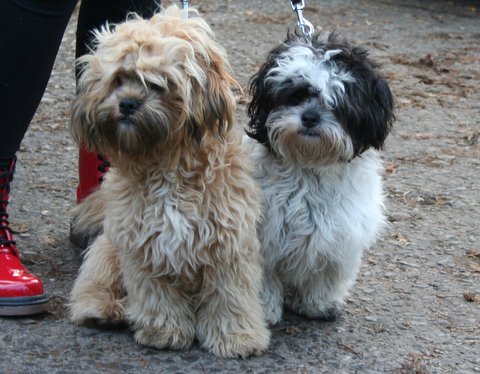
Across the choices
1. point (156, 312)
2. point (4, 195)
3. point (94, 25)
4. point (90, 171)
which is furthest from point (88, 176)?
point (156, 312)

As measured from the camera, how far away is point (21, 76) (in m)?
3.17

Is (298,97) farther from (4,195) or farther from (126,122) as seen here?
(4,195)

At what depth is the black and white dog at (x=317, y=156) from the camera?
3139 mm

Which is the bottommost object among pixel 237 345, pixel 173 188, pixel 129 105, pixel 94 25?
pixel 237 345

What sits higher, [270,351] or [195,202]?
[195,202]

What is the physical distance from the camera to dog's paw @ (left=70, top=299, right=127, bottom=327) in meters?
3.19

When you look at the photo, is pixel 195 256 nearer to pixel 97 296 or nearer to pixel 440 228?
pixel 97 296

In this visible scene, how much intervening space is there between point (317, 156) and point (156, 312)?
0.77m

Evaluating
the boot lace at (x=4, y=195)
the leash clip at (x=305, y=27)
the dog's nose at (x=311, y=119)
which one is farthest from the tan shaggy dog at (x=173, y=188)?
the leash clip at (x=305, y=27)

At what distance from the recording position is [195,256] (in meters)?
2.96

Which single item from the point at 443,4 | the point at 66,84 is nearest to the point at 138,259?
the point at 66,84

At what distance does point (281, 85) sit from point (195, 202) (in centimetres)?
54

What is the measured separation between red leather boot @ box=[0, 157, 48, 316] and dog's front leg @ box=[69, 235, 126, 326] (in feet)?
0.43

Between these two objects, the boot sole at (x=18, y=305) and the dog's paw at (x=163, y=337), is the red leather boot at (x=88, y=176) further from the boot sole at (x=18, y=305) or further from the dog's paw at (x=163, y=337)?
the dog's paw at (x=163, y=337)
